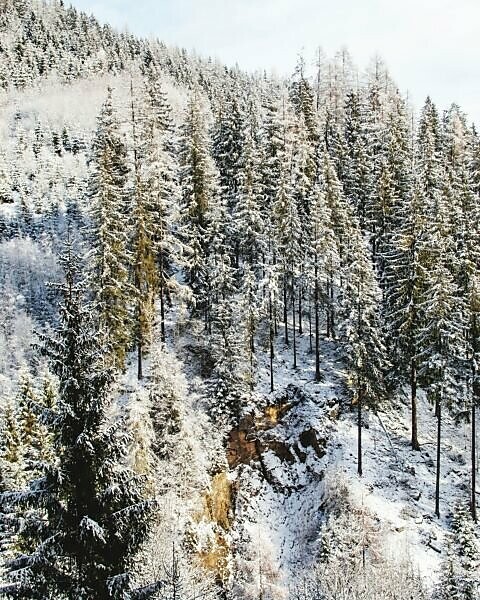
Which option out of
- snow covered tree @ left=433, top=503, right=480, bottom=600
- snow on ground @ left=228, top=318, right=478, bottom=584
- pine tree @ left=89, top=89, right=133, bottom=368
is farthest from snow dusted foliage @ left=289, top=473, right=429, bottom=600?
pine tree @ left=89, top=89, right=133, bottom=368

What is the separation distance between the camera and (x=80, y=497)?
448 inches

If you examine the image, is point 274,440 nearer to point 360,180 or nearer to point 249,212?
point 249,212

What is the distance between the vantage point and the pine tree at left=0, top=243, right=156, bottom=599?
10.8 metres

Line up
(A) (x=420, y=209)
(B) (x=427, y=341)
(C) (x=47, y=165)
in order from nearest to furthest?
1. (B) (x=427, y=341)
2. (A) (x=420, y=209)
3. (C) (x=47, y=165)

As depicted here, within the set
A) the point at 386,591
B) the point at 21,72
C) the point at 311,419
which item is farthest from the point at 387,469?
the point at 21,72

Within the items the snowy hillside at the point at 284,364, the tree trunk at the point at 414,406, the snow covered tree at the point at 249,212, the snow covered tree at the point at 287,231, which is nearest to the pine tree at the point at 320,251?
the snowy hillside at the point at 284,364

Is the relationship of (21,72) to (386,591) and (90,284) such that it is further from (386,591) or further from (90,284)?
(386,591)

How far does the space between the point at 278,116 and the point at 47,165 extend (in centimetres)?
5478

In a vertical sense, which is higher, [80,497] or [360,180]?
[360,180]

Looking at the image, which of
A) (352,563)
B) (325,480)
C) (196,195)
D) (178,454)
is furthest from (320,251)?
(352,563)

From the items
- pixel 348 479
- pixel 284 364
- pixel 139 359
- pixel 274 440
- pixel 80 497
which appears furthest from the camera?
pixel 284 364

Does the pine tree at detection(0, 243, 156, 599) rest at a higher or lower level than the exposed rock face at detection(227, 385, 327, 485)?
higher

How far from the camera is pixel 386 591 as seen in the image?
2833cm

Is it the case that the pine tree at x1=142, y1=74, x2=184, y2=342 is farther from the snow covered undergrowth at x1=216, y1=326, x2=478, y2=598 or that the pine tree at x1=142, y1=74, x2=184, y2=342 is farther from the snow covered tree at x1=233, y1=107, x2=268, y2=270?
the snow covered undergrowth at x1=216, y1=326, x2=478, y2=598
